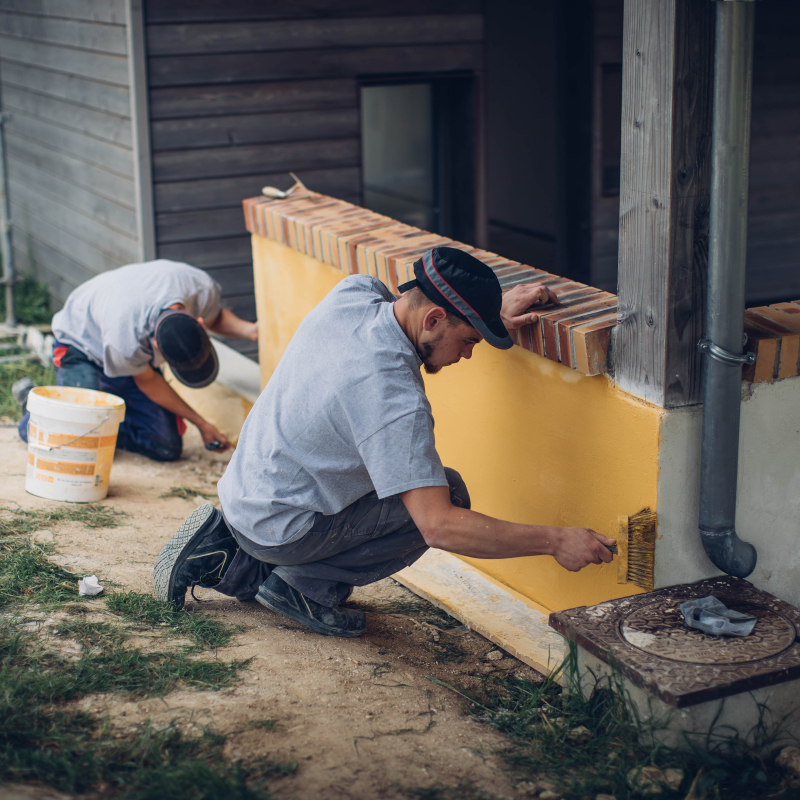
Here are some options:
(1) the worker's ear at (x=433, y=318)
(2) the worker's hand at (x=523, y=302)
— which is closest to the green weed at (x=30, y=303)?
(2) the worker's hand at (x=523, y=302)

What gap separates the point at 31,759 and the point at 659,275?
1989mm

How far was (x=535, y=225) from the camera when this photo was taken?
354 inches

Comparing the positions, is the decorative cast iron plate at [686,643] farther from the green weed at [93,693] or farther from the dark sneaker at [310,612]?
the green weed at [93,693]

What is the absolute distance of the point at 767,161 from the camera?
7766 mm

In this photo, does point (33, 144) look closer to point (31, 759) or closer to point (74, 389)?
point (74, 389)

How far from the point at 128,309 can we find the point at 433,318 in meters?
2.49

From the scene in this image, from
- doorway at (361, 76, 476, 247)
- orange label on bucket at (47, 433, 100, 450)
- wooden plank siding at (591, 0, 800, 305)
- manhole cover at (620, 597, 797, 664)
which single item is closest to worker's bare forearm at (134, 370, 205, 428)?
orange label on bucket at (47, 433, 100, 450)

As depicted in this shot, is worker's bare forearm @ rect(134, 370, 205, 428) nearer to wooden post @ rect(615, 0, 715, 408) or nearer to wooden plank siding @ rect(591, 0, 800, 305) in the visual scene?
wooden post @ rect(615, 0, 715, 408)

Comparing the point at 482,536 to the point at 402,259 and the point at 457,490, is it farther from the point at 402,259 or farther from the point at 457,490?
the point at 402,259

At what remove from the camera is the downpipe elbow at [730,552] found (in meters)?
2.69

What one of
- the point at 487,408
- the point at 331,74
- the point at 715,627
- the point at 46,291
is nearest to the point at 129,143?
the point at 331,74

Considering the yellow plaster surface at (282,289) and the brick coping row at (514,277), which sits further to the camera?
the yellow plaster surface at (282,289)

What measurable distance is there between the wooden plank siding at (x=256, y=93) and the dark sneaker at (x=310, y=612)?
140 inches

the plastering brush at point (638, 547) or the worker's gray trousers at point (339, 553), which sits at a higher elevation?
the plastering brush at point (638, 547)
